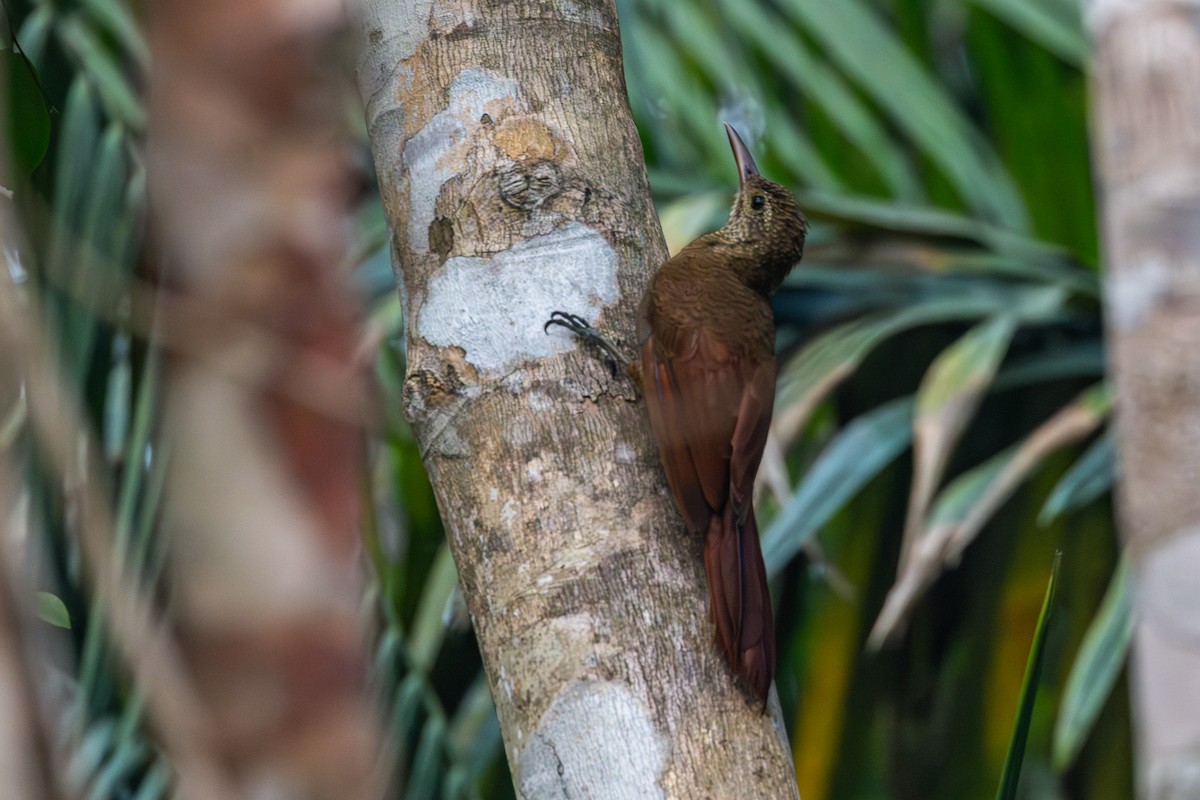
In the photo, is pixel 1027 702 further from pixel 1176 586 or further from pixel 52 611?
pixel 52 611

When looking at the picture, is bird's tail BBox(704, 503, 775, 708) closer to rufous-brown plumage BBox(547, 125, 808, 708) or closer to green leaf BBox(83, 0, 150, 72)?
rufous-brown plumage BBox(547, 125, 808, 708)

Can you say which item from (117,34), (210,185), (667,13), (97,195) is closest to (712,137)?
(667,13)

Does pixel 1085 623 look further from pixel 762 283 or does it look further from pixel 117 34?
pixel 117 34

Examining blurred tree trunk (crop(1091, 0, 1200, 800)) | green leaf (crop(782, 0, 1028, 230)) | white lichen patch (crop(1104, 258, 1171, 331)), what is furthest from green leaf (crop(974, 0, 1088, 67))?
white lichen patch (crop(1104, 258, 1171, 331))

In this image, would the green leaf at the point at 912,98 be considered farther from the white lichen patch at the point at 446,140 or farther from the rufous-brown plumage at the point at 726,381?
the white lichen patch at the point at 446,140

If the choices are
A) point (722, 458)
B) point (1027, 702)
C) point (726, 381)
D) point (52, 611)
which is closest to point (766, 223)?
point (726, 381)

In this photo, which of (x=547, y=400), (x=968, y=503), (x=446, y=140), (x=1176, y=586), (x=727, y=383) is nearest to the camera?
(x=1176, y=586)
